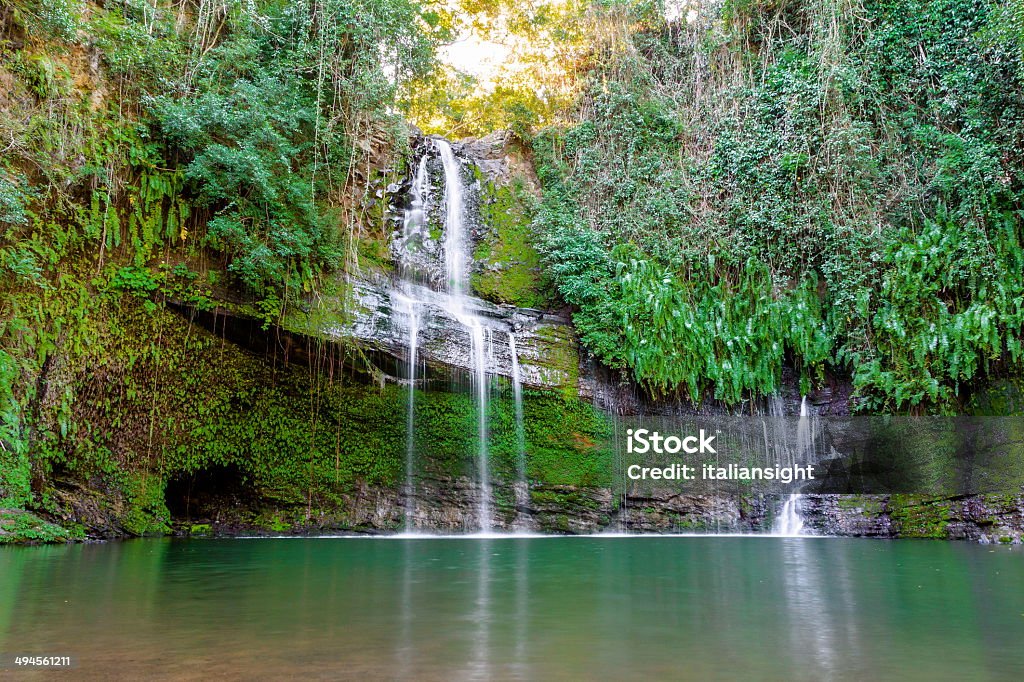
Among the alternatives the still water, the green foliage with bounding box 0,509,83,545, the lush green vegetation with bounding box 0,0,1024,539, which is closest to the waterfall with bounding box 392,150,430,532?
the lush green vegetation with bounding box 0,0,1024,539

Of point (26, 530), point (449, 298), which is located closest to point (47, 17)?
point (26, 530)

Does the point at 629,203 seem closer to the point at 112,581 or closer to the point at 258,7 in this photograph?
the point at 258,7

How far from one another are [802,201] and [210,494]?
40.2 ft

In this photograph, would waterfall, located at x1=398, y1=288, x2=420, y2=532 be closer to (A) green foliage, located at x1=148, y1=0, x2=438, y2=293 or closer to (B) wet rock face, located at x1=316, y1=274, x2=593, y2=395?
(B) wet rock face, located at x1=316, y1=274, x2=593, y2=395

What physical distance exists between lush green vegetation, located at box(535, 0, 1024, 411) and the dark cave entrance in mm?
6508

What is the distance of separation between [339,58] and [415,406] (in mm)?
6696

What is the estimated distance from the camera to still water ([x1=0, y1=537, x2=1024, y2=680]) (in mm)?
2812

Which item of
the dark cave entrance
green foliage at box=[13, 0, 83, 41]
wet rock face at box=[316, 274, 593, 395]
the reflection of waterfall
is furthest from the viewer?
wet rock face at box=[316, 274, 593, 395]

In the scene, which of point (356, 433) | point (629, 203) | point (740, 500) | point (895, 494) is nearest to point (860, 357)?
point (895, 494)

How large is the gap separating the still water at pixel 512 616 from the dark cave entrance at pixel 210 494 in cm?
369

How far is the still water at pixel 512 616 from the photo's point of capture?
9.23 feet

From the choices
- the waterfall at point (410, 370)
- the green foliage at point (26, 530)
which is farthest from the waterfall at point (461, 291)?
the green foliage at point (26, 530)

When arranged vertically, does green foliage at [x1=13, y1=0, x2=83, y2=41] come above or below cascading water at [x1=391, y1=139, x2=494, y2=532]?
above

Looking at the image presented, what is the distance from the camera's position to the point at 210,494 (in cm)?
1129
